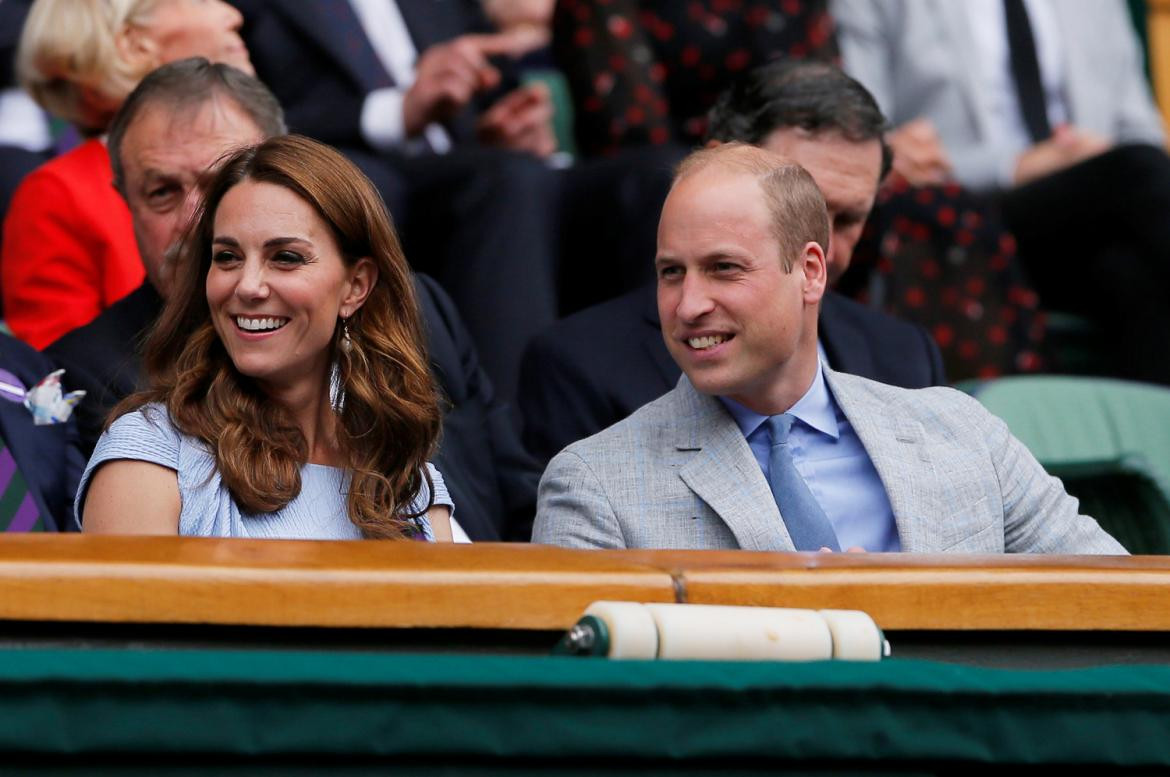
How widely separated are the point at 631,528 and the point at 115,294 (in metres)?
1.16

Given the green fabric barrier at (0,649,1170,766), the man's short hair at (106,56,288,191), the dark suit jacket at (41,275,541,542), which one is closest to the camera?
the green fabric barrier at (0,649,1170,766)

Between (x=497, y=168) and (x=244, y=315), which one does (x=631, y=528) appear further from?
(x=497, y=168)

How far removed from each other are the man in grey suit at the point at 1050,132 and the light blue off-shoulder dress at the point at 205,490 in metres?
2.08

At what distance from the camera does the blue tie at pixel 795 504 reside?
196cm

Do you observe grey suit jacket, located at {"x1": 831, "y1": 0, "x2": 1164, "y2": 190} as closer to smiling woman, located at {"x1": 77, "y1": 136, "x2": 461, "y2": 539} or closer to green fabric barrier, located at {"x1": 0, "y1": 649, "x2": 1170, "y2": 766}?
smiling woman, located at {"x1": 77, "y1": 136, "x2": 461, "y2": 539}

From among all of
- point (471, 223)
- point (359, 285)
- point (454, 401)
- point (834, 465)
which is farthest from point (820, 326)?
point (359, 285)

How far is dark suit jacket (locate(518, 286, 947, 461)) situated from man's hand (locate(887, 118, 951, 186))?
106cm

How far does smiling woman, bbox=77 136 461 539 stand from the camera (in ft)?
6.11

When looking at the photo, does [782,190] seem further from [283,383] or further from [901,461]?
[283,383]

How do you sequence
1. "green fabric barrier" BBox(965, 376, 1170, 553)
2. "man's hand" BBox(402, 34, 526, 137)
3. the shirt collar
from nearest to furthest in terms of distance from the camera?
the shirt collar → "green fabric barrier" BBox(965, 376, 1170, 553) → "man's hand" BBox(402, 34, 526, 137)

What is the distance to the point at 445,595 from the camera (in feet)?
4.49

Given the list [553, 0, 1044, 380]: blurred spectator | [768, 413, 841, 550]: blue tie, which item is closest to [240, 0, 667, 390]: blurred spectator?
[553, 0, 1044, 380]: blurred spectator

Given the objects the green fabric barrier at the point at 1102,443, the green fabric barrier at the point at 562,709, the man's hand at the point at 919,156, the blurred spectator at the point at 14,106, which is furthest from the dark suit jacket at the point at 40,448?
the man's hand at the point at 919,156

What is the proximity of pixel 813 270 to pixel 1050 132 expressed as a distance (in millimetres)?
2168
